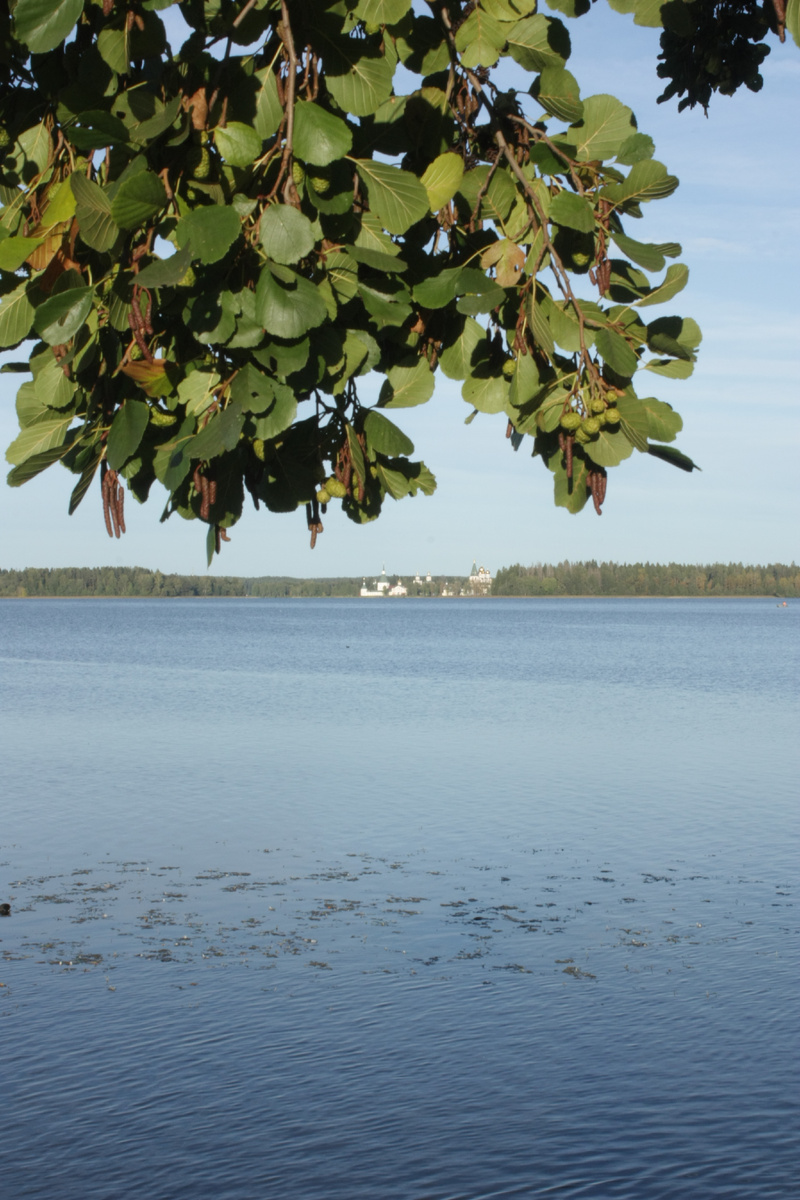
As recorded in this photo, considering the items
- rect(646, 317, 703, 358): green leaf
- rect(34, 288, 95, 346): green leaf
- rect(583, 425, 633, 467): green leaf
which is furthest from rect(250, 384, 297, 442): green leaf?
rect(646, 317, 703, 358): green leaf

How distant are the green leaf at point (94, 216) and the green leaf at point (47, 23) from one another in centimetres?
26

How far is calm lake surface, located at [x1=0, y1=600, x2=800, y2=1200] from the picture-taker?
9.25 m

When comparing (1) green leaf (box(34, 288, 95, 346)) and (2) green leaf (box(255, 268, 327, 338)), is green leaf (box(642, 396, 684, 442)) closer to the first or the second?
(2) green leaf (box(255, 268, 327, 338))

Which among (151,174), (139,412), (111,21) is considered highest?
(111,21)

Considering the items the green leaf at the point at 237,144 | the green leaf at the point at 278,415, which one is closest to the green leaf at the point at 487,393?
the green leaf at the point at 278,415

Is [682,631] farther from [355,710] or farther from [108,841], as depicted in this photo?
[108,841]

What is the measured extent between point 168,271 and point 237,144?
48cm

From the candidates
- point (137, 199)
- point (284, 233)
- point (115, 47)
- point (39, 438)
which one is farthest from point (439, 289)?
point (39, 438)

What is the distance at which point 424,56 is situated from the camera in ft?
11.1

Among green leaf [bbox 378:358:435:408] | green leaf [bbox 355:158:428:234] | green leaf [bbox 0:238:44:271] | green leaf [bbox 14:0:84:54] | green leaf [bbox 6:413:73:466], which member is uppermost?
green leaf [bbox 14:0:84:54]

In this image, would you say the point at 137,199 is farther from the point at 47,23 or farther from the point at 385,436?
the point at 385,436

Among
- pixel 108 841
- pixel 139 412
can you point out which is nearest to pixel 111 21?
pixel 139 412

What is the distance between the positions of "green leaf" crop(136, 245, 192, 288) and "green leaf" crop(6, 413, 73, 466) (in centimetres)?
62

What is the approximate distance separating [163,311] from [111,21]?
27.6 inches
